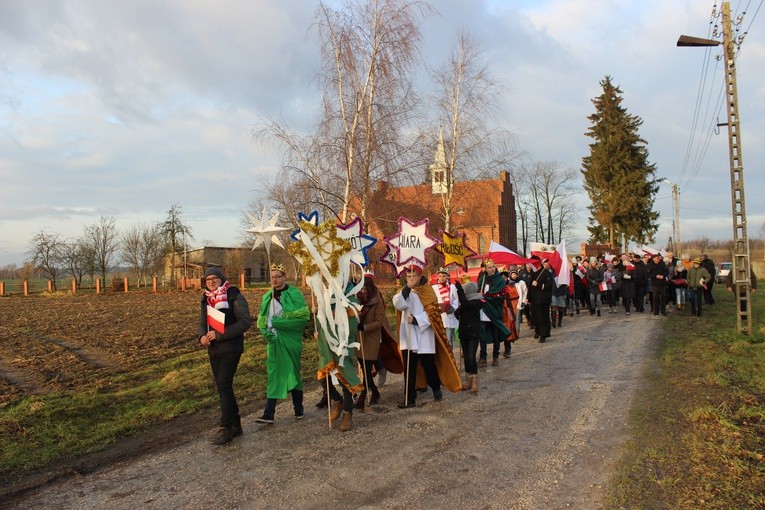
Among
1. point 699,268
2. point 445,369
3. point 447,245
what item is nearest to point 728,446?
point 445,369

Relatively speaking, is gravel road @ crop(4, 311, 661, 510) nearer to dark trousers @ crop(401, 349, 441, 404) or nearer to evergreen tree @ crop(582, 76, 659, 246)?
dark trousers @ crop(401, 349, 441, 404)

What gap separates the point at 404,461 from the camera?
526 centimetres

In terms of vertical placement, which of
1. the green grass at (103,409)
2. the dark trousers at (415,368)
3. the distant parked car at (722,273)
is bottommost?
the green grass at (103,409)

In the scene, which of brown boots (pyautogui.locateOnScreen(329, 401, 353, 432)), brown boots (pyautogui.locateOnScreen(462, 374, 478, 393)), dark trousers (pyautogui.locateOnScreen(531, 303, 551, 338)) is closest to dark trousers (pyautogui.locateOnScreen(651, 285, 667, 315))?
dark trousers (pyautogui.locateOnScreen(531, 303, 551, 338))

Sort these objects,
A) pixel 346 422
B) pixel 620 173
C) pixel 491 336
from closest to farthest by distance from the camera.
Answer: pixel 346 422
pixel 491 336
pixel 620 173

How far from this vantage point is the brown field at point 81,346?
10367 mm

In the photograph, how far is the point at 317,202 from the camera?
1482 cm

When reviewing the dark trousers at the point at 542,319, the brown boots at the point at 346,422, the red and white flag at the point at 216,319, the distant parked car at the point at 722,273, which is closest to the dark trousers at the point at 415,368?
the brown boots at the point at 346,422

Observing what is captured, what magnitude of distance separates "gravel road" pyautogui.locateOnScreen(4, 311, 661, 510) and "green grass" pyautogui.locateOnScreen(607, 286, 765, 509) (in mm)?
237

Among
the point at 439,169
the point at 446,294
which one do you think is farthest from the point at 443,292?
the point at 439,169

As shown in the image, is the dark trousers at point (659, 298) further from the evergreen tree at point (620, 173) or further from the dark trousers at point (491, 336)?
the evergreen tree at point (620, 173)

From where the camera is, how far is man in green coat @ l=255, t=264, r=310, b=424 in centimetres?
664

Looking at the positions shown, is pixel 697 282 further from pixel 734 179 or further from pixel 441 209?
pixel 441 209

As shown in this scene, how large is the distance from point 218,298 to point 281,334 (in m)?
0.99
